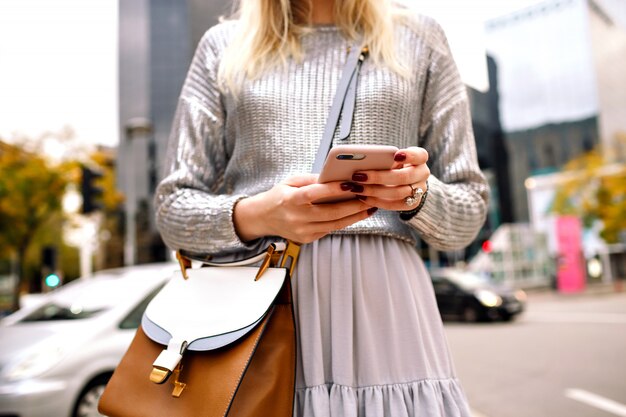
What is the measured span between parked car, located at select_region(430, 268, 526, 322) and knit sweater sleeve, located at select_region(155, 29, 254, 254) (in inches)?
389

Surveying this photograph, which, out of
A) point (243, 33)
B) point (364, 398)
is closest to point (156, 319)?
point (364, 398)

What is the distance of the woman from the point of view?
826 millimetres

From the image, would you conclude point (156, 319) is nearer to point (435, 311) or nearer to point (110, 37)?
point (435, 311)

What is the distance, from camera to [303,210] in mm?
753

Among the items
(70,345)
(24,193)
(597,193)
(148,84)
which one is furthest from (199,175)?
(24,193)

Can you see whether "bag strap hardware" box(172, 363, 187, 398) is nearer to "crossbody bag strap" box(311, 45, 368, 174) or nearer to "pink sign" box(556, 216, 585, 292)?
"crossbody bag strap" box(311, 45, 368, 174)

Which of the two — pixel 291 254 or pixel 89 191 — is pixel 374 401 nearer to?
pixel 291 254

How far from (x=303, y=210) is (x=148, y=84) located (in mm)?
11045

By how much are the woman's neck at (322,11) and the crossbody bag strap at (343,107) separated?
172 millimetres

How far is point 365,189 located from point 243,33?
59 centimetres

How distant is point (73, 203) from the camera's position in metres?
13.5

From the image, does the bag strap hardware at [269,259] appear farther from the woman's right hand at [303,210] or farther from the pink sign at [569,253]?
the pink sign at [569,253]

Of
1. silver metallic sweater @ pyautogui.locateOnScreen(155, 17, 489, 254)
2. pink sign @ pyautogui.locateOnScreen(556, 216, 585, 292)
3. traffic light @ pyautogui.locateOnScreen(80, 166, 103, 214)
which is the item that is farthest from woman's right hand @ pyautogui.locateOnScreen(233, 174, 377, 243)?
pink sign @ pyautogui.locateOnScreen(556, 216, 585, 292)

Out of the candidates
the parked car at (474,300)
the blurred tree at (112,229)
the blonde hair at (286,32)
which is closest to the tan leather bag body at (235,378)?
the blonde hair at (286,32)
